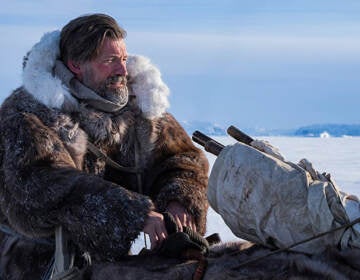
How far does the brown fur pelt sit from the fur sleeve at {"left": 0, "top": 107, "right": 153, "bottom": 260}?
0.11 meters

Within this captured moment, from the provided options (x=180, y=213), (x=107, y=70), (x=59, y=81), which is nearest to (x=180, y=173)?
(x=180, y=213)

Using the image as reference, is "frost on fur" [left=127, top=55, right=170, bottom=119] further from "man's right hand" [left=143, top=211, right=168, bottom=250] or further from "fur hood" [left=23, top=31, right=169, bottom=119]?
"man's right hand" [left=143, top=211, right=168, bottom=250]

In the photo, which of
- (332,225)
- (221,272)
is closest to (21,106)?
(221,272)

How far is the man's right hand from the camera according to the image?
97.9 inches

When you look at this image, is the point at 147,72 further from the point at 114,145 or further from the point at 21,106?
the point at 21,106

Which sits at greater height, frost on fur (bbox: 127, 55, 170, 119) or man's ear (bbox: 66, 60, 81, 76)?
man's ear (bbox: 66, 60, 81, 76)

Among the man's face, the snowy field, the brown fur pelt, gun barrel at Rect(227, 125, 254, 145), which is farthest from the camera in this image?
the snowy field

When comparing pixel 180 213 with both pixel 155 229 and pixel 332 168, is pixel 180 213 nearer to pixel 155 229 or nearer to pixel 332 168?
pixel 155 229

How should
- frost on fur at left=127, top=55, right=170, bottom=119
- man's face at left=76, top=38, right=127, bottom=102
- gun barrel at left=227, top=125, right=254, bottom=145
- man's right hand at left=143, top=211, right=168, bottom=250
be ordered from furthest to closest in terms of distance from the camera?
1. frost on fur at left=127, top=55, right=170, bottom=119
2. man's face at left=76, top=38, right=127, bottom=102
3. gun barrel at left=227, top=125, right=254, bottom=145
4. man's right hand at left=143, top=211, right=168, bottom=250

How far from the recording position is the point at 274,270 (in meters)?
2.10

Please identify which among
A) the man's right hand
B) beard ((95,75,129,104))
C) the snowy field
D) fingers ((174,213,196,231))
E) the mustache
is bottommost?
the snowy field

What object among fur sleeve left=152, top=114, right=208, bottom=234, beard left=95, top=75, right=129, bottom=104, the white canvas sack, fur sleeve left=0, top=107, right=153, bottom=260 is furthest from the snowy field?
the white canvas sack

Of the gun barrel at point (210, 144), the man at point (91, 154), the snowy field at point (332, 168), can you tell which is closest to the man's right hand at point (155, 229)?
the man at point (91, 154)

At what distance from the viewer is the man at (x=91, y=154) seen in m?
2.55
